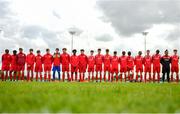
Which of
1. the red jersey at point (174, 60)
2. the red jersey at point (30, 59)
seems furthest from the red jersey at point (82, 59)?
the red jersey at point (174, 60)

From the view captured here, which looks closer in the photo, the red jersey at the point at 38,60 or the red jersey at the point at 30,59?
the red jersey at the point at 30,59

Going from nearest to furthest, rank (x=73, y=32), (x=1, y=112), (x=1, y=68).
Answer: (x=1, y=112) → (x=1, y=68) → (x=73, y=32)

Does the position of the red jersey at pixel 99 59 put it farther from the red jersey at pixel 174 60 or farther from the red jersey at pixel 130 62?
the red jersey at pixel 174 60

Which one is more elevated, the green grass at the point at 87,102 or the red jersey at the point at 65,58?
the red jersey at the point at 65,58

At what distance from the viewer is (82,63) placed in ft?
77.3

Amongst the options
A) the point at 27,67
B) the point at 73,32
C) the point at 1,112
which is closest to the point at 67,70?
the point at 27,67

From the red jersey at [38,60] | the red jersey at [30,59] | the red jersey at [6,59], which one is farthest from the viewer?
the red jersey at [38,60]

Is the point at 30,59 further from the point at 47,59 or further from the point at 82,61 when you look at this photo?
the point at 82,61

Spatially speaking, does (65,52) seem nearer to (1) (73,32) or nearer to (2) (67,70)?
(2) (67,70)

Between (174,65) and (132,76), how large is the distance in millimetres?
3166

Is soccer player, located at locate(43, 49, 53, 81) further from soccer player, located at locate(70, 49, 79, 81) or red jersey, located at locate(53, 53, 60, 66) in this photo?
soccer player, located at locate(70, 49, 79, 81)

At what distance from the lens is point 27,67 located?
23438mm

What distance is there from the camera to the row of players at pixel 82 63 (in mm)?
23141

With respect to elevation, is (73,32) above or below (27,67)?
above
